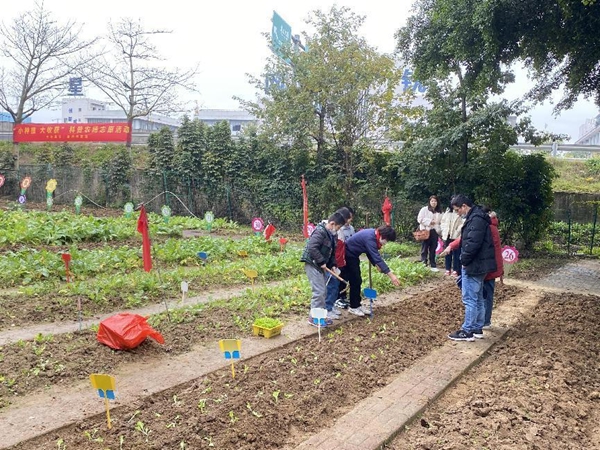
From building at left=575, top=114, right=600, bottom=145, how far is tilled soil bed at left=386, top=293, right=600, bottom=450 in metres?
52.3

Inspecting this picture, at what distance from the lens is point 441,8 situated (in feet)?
32.7

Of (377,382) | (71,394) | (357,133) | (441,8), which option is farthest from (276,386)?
(357,133)

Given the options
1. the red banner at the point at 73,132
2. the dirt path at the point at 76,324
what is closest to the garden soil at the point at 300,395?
the dirt path at the point at 76,324

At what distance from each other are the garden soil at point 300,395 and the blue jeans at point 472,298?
345mm

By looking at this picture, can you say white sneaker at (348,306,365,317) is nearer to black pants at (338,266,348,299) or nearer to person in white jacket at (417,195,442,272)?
black pants at (338,266,348,299)

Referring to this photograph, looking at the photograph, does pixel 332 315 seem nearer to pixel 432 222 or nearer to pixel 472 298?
pixel 472 298

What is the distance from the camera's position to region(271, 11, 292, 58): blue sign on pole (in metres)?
17.1

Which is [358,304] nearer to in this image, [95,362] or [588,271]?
[95,362]

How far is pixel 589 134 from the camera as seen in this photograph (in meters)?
57.4

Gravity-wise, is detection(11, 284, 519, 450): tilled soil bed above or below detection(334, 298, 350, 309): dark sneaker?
below

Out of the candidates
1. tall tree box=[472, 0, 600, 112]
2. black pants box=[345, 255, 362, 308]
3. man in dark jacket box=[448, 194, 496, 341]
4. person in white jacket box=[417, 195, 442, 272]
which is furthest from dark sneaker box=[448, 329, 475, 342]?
tall tree box=[472, 0, 600, 112]

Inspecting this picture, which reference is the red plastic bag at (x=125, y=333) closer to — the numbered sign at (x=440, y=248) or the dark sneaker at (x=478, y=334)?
the dark sneaker at (x=478, y=334)

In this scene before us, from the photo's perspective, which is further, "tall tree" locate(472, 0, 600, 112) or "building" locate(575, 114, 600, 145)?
"building" locate(575, 114, 600, 145)

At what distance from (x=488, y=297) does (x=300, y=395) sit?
10.9 ft
